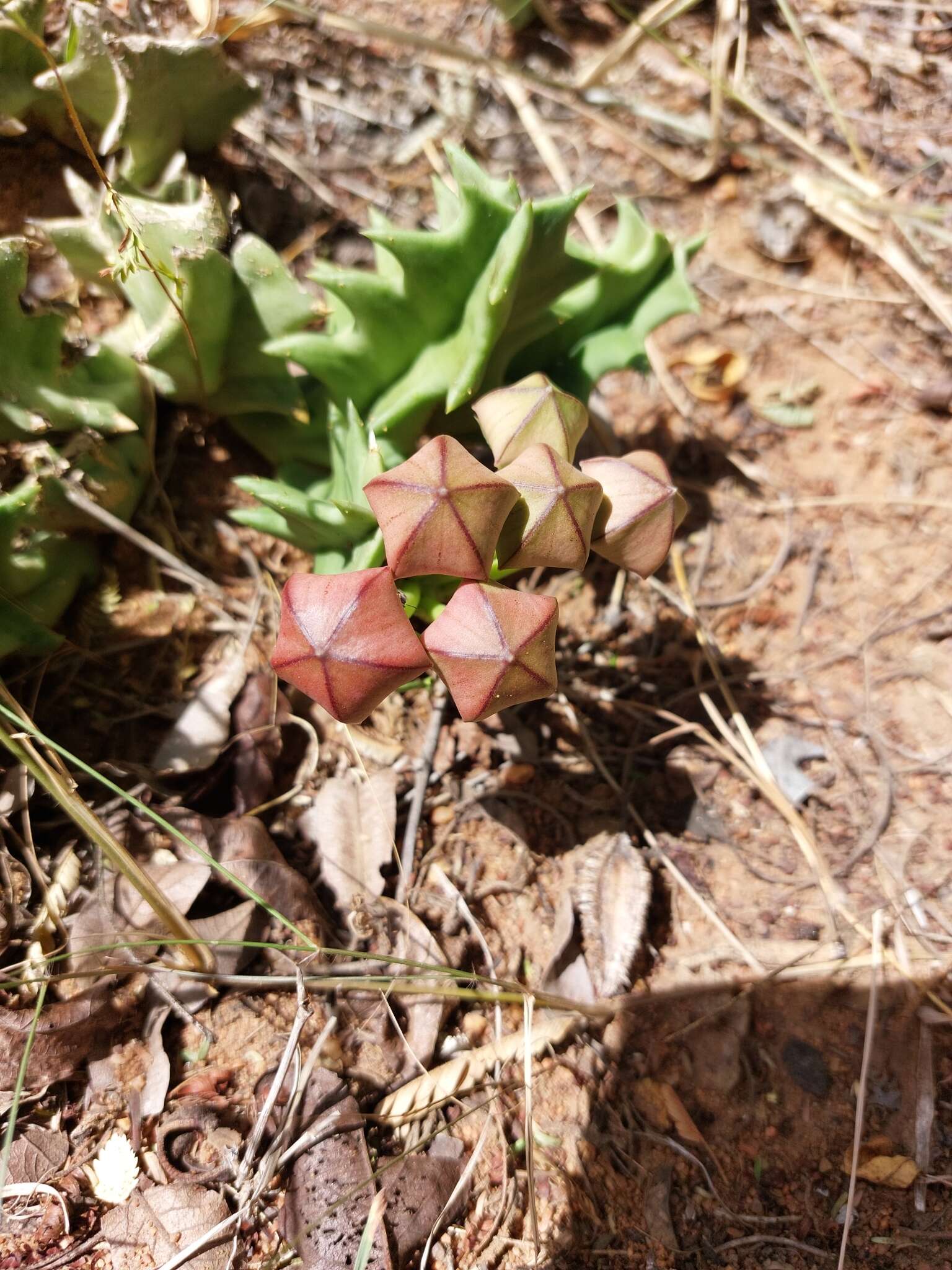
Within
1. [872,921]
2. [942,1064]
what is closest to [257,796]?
[872,921]

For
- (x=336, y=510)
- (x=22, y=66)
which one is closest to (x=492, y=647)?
(x=336, y=510)

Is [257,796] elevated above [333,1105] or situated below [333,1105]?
above

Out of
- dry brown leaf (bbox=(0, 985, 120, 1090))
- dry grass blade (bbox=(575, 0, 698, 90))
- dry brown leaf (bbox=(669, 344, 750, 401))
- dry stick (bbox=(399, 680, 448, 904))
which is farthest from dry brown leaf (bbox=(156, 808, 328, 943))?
dry grass blade (bbox=(575, 0, 698, 90))

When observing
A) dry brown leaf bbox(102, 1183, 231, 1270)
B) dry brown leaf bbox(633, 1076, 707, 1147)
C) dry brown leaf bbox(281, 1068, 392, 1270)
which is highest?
dry brown leaf bbox(102, 1183, 231, 1270)

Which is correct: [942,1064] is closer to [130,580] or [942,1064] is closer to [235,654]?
[235,654]

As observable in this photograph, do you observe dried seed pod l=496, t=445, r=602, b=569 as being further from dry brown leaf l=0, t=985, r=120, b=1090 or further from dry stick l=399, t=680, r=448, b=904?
dry brown leaf l=0, t=985, r=120, b=1090

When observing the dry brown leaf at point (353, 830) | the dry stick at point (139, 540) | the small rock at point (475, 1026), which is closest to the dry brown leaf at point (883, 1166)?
the small rock at point (475, 1026)

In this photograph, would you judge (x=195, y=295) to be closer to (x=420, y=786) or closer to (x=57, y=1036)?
(x=420, y=786)
